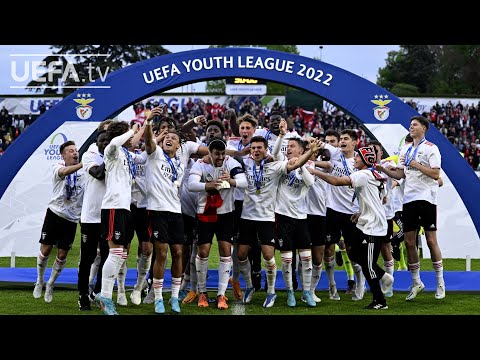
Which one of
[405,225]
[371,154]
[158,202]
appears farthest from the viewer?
[405,225]

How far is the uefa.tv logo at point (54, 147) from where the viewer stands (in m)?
11.5

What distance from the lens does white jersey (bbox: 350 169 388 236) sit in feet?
29.6

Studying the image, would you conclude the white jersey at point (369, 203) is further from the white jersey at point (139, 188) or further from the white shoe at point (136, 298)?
the white shoe at point (136, 298)

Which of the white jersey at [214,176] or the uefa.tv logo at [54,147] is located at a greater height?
the uefa.tv logo at [54,147]

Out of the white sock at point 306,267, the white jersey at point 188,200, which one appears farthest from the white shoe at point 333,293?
the white jersey at point 188,200

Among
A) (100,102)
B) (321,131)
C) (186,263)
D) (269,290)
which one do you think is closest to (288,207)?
→ (269,290)

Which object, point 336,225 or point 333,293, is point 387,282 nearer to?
point 333,293

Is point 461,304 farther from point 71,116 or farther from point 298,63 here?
point 71,116

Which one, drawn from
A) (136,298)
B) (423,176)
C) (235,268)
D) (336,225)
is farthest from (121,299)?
(423,176)

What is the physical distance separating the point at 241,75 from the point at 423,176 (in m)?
2.78

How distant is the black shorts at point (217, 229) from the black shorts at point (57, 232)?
1654 mm

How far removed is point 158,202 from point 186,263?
197 cm

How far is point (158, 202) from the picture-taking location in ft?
27.7

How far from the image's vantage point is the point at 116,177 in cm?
815
